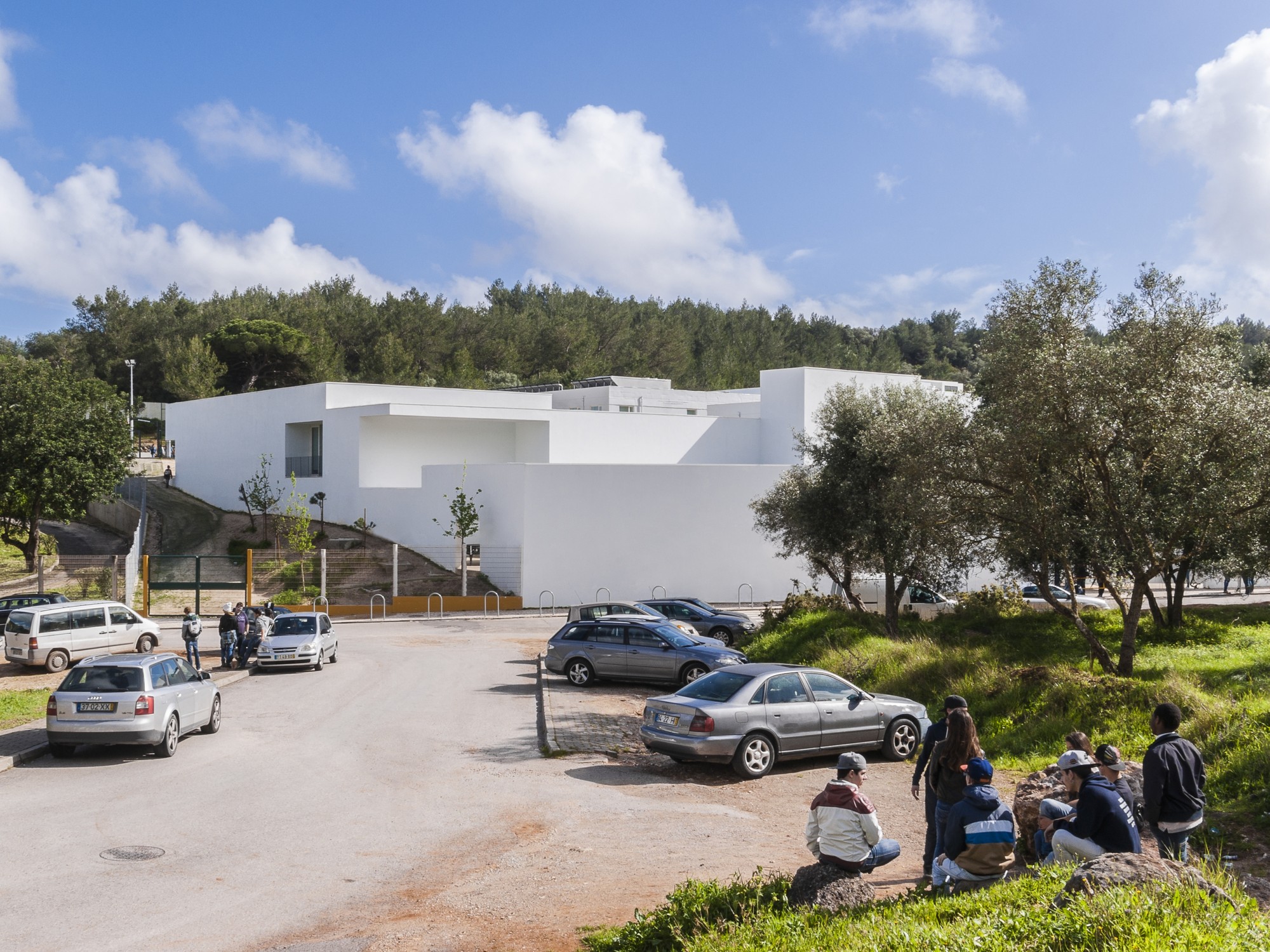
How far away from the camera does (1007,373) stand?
642 inches

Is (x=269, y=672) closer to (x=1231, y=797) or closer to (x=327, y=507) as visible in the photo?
(x=1231, y=797)

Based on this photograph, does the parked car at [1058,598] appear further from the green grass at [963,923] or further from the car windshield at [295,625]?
the green grass at [963,923]

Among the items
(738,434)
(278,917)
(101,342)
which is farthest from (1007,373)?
(101,342)

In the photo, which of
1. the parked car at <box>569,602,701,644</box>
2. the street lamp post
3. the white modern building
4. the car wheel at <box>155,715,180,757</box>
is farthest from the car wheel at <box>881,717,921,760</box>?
the street lamp post

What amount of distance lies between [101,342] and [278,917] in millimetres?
85416

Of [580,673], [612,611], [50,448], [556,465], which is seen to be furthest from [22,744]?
[50,448]

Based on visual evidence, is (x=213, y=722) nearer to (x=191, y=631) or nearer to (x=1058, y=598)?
(x=191, y=631)

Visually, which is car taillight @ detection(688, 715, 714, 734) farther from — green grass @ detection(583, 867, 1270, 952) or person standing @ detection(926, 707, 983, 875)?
green grass @ detection(583, 867, 1270, 952)

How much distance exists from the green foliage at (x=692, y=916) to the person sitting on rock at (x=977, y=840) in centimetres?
A: 119

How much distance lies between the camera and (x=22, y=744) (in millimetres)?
14578

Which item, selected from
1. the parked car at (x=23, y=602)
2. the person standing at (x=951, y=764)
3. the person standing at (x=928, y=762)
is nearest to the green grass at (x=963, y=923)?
the person standing at (x=951, y=764)

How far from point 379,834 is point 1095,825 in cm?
674

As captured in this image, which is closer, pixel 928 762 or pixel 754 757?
pixel 928 762

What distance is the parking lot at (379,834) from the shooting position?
7539 millimetres
